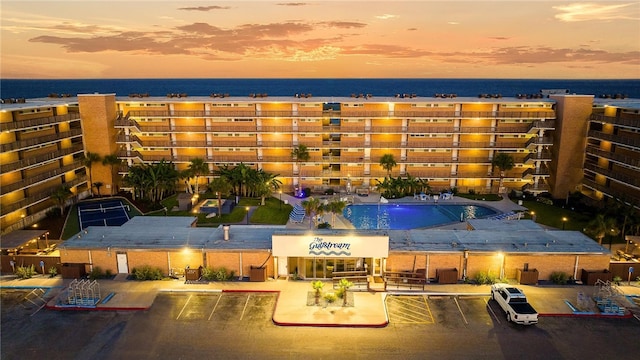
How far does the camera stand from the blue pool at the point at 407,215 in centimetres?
5300

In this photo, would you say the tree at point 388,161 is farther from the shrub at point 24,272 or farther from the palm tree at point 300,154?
the shrub at point 24,272

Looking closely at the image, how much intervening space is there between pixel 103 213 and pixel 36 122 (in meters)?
13.2

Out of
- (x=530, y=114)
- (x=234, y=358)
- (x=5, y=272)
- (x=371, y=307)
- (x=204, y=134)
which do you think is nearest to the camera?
(x=234, y=358)

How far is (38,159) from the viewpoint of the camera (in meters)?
52.8

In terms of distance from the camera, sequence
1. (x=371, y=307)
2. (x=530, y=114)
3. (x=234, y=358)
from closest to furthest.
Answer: (x=234, y=358) → (x=371, y=307) → (x=530, y=114)

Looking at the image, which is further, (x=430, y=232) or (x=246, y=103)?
(x=246, y=103)

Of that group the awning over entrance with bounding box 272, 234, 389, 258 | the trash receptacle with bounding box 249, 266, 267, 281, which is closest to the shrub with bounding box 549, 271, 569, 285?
the awning over entrance with bounding box 272, 234, 389, 258

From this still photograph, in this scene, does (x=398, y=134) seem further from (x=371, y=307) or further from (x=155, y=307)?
(x=155, y=307)

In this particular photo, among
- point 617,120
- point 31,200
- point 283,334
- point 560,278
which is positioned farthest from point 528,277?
point 31,200

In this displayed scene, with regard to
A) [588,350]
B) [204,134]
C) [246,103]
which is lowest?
[588,350]

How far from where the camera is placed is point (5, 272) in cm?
3709

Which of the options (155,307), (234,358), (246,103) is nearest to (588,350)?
(234,358)

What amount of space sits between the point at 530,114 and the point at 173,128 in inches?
2035

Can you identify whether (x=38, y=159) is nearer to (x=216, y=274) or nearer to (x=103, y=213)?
(x=103, y=213)
